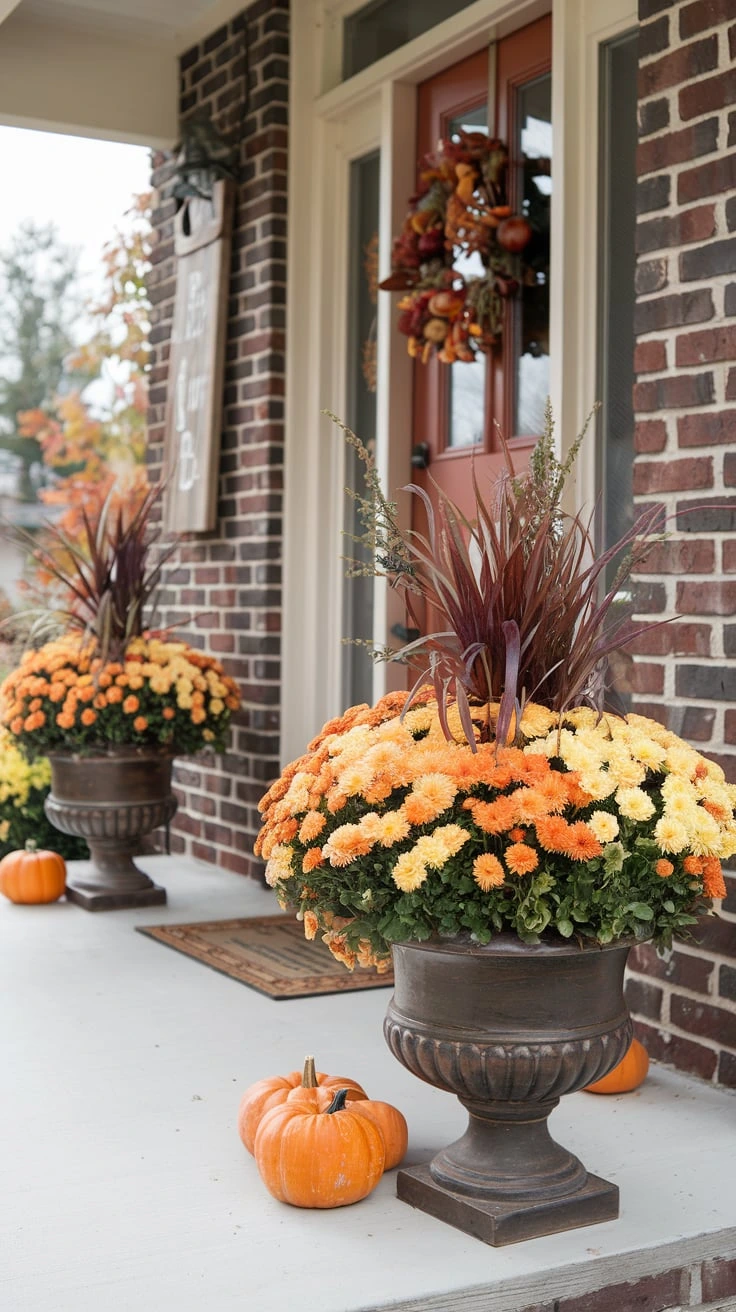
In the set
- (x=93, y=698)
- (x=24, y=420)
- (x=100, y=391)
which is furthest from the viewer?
(x=100, y=391)

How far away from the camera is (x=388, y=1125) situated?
2240 millimetres

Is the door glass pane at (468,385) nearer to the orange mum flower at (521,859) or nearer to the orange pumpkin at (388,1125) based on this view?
the orange pumpkin at (388,1125)

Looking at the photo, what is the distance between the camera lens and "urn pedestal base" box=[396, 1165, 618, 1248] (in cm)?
198

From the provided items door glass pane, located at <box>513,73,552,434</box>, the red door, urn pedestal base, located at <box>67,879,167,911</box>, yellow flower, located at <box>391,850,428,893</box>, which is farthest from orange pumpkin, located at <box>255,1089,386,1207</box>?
urn pedestal base, located at <box>67,879,167,911</box>

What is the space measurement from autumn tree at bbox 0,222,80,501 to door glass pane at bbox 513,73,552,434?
499 inches

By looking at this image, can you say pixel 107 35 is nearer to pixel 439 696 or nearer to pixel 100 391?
pixel 439 696

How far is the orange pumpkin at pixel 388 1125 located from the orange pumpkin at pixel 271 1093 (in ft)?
0.16

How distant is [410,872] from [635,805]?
0.32 m

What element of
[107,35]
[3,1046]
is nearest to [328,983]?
[3,1046]

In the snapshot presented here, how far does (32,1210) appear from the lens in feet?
6.97

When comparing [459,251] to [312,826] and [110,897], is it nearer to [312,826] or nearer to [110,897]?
[110,897]

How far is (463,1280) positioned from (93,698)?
2.56 meters

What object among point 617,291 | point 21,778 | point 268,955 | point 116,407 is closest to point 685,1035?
point 268,955

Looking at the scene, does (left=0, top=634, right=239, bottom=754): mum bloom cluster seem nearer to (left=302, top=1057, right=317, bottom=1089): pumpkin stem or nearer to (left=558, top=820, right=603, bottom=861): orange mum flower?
(left=302, top=1057, right=317, bottom=1089): pumpkin stem
